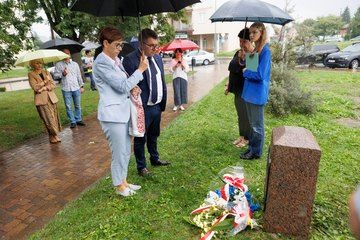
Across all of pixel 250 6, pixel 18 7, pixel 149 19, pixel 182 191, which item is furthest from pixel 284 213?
pixel 149 19

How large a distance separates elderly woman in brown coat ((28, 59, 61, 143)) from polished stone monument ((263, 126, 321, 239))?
477 cm

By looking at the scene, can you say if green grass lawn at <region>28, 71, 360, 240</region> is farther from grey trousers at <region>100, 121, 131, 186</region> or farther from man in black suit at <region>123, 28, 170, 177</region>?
man in black suit at <region>123, 28, 170, 177</region>

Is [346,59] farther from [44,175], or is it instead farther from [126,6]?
[44,175]

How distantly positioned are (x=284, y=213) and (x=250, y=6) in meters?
2.78

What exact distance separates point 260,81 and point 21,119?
6.97m

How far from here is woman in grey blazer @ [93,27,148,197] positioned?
305cm

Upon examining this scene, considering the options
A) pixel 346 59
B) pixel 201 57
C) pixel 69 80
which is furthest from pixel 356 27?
pixel 69 80

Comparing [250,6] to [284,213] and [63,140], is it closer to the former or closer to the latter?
[284,213]

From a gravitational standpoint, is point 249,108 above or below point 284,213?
above

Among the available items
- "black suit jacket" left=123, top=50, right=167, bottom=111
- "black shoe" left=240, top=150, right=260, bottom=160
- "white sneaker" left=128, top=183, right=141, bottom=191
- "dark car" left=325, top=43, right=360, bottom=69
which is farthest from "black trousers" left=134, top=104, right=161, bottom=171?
"dark car" left=325, top=43, right=360, bottom=69

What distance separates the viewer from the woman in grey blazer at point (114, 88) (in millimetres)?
3049

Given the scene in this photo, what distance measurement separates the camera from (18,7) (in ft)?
23.1

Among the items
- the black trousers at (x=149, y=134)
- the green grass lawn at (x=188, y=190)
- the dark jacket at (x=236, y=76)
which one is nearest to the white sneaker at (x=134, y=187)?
the green grass lawn at (x=188, y=190)

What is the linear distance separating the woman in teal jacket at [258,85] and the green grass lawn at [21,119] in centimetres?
494
